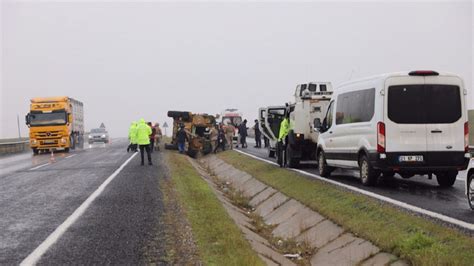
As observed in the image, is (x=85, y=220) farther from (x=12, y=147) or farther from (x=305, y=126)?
(x=12, y=147)

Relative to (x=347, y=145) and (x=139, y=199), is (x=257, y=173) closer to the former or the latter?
(x=347, y=145)

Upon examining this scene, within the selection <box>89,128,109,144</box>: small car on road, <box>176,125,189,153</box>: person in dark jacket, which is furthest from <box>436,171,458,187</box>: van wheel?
<box>89,128,109,144</box>: small car on road

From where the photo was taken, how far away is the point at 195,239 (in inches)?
332

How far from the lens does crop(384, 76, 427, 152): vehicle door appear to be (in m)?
12.7

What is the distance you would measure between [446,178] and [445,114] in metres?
1.94

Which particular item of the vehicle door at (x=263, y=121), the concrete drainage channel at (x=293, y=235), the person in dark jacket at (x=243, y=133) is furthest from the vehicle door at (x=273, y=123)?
the person in dark jacket at (x=243, y=133)

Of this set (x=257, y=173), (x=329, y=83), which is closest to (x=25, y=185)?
(x=257, y=173)

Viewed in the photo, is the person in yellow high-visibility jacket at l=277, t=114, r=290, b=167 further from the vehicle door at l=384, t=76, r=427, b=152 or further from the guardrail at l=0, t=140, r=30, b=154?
the guardrail at l=0, t=140, r=30, b=154

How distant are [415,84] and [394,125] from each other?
1009mm

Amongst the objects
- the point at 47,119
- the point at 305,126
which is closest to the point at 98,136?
the point at 47,119

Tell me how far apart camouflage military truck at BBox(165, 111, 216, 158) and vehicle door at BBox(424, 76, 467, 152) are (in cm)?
2478

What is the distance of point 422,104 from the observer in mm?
12766

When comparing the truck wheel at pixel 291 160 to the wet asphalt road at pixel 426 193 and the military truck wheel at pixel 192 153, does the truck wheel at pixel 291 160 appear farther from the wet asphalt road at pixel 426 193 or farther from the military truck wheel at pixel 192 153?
the military truck wheel at pixel 192 153

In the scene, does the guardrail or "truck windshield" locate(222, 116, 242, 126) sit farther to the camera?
"truck windshield" locate(222, 116, 242, 126)
